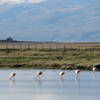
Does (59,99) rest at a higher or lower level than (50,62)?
lower

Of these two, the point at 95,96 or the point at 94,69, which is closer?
the point at 95,96

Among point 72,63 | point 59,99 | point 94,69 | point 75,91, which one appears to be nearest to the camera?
point 59,99

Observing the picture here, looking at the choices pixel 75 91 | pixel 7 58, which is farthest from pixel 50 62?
pixel 75 91

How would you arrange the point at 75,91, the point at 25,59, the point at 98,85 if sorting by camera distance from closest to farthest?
1. the point at 75,91
2. the point at 98,85
3. the point at 25,59

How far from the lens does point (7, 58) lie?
64125 mm

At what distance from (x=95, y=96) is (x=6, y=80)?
13.3 metres

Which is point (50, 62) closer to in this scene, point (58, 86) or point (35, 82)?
point (35, 82)

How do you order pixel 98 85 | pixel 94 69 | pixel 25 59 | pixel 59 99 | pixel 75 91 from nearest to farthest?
pixel 59 99, pixel 75 91, pixel 98 85, pixel 94 69, pixel 25 59

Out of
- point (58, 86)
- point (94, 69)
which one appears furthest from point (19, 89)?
point (94, 69)

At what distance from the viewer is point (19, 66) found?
188 ft

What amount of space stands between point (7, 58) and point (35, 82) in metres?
24.3

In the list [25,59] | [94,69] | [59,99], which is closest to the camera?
[59,99]

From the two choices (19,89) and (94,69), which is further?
(94,69)

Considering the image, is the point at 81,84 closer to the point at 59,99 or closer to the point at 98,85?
the point at 98,85
